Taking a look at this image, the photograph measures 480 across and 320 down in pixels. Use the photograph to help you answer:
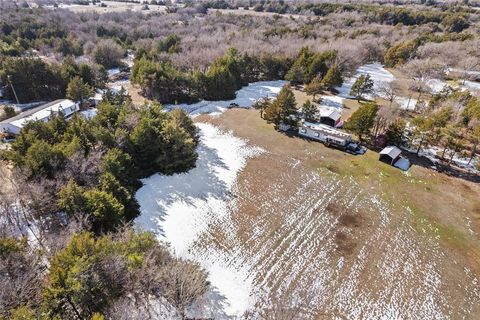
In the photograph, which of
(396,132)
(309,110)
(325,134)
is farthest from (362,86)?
(325,134)

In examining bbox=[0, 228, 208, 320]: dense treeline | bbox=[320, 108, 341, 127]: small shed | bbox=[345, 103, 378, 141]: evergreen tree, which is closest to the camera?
bbox=[0, 228, 208, 320]: dense treeline

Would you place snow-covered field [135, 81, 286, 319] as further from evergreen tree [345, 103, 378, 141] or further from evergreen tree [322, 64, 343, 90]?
evergreen tree [322, 64, 343, 90]

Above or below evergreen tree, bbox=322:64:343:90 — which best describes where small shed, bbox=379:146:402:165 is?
below

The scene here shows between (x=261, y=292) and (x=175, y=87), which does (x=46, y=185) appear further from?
(x=175, y=87)

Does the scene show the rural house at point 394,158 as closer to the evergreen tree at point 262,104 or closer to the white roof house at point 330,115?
the white roof house at point 330,115

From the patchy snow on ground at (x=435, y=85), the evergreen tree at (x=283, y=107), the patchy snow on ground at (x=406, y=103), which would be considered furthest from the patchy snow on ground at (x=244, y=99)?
the patchy snow on ground at (x=435, y=85)

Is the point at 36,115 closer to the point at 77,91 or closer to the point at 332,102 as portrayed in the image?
the point at 77,91

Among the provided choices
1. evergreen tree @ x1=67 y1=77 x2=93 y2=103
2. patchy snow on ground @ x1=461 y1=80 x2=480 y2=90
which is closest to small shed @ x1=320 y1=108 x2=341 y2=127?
patchy snow on ground @ x1=461 y1=80 x2=480 y2=90
